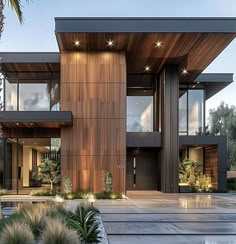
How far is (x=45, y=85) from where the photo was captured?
2770cm

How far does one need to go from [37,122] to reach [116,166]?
4.99 metres

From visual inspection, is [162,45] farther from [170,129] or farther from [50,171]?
[50,171]

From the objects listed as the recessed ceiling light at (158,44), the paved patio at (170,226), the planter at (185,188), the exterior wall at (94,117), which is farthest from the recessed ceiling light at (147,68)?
the paved patio at (170,226)

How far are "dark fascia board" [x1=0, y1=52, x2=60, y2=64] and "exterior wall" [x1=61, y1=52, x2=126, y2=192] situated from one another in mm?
1265

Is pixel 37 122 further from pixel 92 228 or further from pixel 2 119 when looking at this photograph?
pixel 92 228

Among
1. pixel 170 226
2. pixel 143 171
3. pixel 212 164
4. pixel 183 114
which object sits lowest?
pixel 170 226

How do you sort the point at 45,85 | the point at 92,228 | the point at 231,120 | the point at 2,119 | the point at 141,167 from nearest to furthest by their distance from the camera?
the point at 92,228 < the point at 2,119 < the point at 45,85 < the point at 141,167 < the point at 231,120

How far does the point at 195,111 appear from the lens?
3331 centimetres

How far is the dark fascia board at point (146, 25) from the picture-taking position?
21906 millimetres

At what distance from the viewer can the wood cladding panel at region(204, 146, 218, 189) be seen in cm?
3143

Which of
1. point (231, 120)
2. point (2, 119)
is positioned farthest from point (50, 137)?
point (231, 120)

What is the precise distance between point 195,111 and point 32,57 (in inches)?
530

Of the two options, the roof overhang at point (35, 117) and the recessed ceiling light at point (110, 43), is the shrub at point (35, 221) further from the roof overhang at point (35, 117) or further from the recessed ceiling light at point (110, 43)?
the recessed ceiling light at point (110, 43)

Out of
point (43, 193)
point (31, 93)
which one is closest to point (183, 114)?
point (31, 93)
